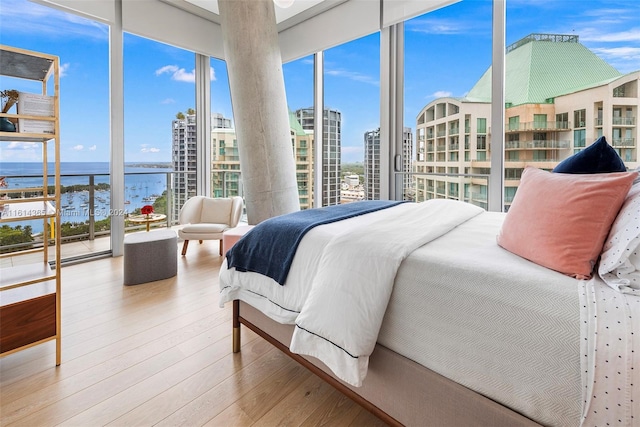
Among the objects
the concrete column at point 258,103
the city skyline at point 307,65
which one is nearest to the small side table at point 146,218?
the city skyline at point 307,65

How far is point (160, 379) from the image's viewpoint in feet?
5.36

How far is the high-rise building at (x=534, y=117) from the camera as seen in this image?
2.53 meters

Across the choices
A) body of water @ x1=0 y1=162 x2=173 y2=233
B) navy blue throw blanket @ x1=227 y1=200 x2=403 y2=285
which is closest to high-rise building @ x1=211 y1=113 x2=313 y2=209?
body of water @ x1=0 y1=162 x2=173 y2=233

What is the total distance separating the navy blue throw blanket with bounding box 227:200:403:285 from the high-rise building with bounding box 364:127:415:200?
2.08 m

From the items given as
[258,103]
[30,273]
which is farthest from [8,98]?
[258,103]

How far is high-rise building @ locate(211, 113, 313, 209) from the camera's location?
15.5 ft

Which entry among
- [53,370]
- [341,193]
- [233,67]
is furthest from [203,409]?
[341,193]

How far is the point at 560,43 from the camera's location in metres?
2.72

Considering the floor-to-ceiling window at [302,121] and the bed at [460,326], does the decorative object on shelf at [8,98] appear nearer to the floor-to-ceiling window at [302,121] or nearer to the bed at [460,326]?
the bed at [460,326]

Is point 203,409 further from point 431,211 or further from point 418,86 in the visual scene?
point 418,86

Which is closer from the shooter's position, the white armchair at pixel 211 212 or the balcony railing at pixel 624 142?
the balcony railing at pixel 624 142

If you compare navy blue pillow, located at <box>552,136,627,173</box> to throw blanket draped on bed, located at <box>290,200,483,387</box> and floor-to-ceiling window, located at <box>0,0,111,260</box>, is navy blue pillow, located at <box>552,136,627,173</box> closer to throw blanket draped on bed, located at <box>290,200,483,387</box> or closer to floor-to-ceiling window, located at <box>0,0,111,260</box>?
throw blanket draped on bed, located at <box>290,200,483,387</box>

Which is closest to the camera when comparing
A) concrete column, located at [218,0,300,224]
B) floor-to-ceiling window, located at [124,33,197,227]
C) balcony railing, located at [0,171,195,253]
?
concrete column, located at [218,0,300,224]

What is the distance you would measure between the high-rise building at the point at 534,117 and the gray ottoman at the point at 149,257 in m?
2.82
